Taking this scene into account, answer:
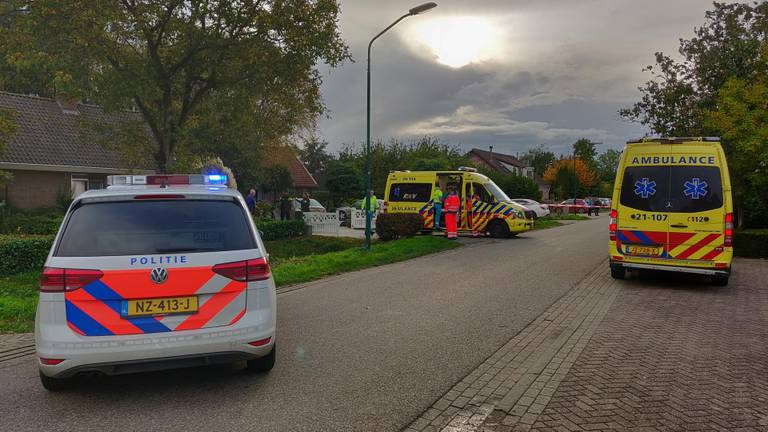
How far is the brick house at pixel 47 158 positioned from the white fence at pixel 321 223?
8656mm

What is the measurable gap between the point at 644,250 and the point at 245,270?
8.00m

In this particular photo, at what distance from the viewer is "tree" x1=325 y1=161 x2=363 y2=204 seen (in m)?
40.0

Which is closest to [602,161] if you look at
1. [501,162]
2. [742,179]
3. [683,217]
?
[501,162]

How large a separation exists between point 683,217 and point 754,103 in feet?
19.3

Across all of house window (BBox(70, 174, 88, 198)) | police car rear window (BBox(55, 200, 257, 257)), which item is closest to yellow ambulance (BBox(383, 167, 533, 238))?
police car rear window (BBox(55, 200, 257, 257))

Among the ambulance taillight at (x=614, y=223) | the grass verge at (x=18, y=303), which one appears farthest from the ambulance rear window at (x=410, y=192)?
the grass verge at (x=18, y=303)

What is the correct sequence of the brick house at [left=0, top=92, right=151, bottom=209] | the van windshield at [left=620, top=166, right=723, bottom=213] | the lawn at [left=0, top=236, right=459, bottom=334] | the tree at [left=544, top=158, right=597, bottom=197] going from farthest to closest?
the tree at [left=544, top=158, right=597, bottom=197]
the brick house at [left=0, top=92, right=151, bottom=209]
the van windshield at [left=620, top=166, right=723, bottom=213]
the lawn at [left=0, top=236, right=459, bottom=334]

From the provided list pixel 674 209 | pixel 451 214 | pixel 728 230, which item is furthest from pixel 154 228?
pixel 451 214

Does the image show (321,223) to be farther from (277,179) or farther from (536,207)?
(277,179)

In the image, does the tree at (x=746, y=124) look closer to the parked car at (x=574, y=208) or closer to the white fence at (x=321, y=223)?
the white fence at (x=321, y=223)

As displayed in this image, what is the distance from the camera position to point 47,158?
24.0 metres

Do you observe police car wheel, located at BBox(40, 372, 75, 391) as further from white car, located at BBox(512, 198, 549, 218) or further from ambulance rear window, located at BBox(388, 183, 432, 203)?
white car, located at BBox(512, 198, 549, 218)

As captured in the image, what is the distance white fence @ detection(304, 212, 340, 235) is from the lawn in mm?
2194

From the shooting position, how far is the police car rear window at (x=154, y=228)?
411cm
